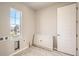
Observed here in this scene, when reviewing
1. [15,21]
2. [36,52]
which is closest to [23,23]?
[15,21]

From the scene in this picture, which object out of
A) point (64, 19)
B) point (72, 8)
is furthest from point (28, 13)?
point (72, 8)

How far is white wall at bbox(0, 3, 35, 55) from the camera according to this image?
70.1 inches

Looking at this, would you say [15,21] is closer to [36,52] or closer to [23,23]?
[23,23]

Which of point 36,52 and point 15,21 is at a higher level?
point 15,21

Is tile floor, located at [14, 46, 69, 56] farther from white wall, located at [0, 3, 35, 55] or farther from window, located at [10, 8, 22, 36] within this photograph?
window, located at [10, 8, 22, 36]

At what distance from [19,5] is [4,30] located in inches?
23.4

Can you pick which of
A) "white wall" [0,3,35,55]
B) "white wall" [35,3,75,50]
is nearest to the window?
"white wall" [0,3,35,55]

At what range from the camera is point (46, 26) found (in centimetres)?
196

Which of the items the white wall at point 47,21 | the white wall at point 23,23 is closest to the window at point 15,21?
the white wall at point 23,23

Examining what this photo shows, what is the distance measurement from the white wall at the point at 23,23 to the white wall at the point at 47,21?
13 centimetres

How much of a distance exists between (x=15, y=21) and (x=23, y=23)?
0.57ft

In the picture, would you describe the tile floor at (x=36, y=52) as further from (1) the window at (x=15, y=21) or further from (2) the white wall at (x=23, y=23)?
(1) the window at (x=15, y=21)

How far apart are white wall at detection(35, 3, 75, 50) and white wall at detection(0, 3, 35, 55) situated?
0.13 metres

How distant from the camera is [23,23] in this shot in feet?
6.32
